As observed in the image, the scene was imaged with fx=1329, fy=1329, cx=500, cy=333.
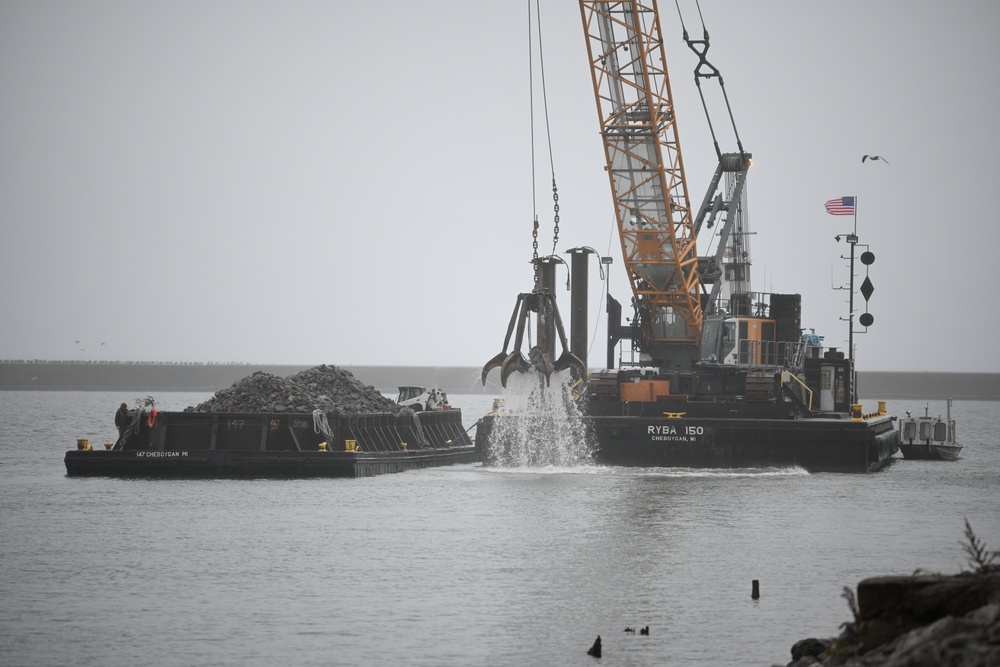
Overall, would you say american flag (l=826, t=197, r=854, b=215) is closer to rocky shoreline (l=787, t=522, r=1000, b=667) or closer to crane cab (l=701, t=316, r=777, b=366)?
crane cab (l=701, t=316, r=777, b=366)

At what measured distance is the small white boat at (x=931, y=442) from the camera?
59906 mm

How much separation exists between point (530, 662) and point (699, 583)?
729 cm

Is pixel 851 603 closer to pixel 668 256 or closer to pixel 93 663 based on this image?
pixel 93 663

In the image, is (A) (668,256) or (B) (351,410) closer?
(B) (351,410)

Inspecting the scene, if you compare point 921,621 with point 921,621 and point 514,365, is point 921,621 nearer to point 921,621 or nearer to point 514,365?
point 921,621

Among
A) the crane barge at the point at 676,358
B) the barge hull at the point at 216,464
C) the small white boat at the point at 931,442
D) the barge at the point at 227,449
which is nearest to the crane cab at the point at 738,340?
the crane barge at the point at 676,358

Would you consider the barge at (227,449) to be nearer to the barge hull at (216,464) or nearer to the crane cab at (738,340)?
the barge hull at (216,464)

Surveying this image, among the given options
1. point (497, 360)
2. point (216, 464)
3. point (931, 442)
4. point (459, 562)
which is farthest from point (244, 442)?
point (931, 442)

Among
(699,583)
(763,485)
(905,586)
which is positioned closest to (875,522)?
(763,485)

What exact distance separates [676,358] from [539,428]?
24.1ft

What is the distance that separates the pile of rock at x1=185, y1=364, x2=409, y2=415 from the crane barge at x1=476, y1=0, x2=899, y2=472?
15.1 feet

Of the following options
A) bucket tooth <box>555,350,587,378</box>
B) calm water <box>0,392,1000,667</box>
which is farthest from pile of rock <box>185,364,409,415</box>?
bucket tooth <box>555,350,587,378</box>

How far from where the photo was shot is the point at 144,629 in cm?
1984

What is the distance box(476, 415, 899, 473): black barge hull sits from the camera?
44875mm
